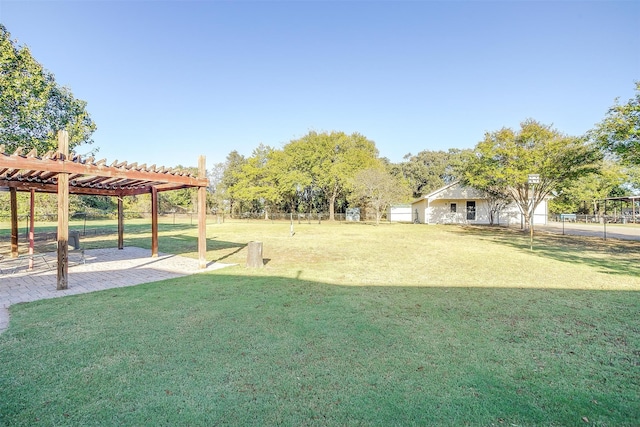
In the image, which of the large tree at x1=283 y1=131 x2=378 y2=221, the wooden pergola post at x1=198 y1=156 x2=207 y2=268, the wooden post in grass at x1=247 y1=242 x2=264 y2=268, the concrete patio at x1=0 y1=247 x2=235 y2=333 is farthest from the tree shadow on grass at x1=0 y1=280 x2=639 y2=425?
the large tree at x1=283 y1=131 x2=378 y2=221

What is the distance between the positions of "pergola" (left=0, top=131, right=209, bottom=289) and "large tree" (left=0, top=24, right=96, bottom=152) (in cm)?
386

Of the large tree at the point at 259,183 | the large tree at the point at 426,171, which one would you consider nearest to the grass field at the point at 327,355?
the large tree at the point at 259,183

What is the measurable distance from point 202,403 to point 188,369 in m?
0.61

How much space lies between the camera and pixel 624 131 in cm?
1083

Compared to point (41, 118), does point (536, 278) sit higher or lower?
lower

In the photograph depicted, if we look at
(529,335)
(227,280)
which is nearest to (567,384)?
(529,335)

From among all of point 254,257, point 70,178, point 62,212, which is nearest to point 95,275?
point 62,212

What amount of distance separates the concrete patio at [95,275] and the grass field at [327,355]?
1.99ft

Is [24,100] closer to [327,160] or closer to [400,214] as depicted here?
[327,160]

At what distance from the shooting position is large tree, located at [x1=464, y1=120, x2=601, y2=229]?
15555mm

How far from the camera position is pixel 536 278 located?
677 cm

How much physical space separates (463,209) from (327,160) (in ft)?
48.7

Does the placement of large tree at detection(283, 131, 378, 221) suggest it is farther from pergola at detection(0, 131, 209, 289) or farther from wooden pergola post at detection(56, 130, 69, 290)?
wooden pergola post at detection(56, 130, 69, 290)

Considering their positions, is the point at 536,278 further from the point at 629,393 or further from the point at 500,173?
the point at 500,173
